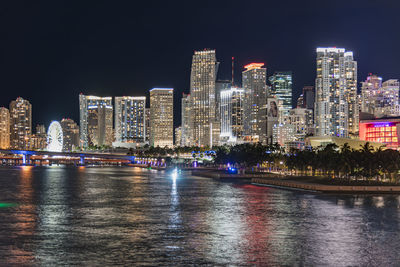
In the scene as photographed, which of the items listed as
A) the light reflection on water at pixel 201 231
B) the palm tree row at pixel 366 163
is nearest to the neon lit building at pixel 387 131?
the palm tree row at pixel 366 163

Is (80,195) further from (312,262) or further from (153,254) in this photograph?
(312,262)

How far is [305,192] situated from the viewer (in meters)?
86.5

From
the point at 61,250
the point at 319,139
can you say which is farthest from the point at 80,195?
the point at 319,139

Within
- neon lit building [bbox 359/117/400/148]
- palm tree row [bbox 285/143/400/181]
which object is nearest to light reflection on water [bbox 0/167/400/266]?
palm tree row [bbox 285/143/400/181]

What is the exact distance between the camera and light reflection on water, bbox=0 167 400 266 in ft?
110

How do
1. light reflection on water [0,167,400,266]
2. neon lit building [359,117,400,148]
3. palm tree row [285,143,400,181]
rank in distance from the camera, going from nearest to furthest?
light reflection on water [0,167,400,266] < palm tree row [285,143,400,181] < neon lit building [359,117,400,148]

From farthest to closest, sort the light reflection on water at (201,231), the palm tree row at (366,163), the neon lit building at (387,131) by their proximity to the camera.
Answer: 1. the neon lit building at (387,131)
2. the palm tree row at (366,163)
3. the light reflection on water at (201,231)

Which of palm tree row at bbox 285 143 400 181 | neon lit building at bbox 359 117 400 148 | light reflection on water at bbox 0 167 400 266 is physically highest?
neon lit building at bbox 359 117 400 148

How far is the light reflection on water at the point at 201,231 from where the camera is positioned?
110 feet

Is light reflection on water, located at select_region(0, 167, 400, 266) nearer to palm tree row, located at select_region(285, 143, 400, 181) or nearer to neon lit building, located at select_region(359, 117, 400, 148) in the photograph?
palm tree row, located at select_region(285, 143, 400, 181)

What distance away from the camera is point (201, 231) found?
44438 millimetres

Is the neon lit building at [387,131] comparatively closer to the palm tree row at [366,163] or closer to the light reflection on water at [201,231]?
the palm tree row at [366,163]

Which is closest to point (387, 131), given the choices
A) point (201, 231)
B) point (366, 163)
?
point (366, 163)

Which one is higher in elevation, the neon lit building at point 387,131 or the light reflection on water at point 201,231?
the neon lit building at point 387,131
